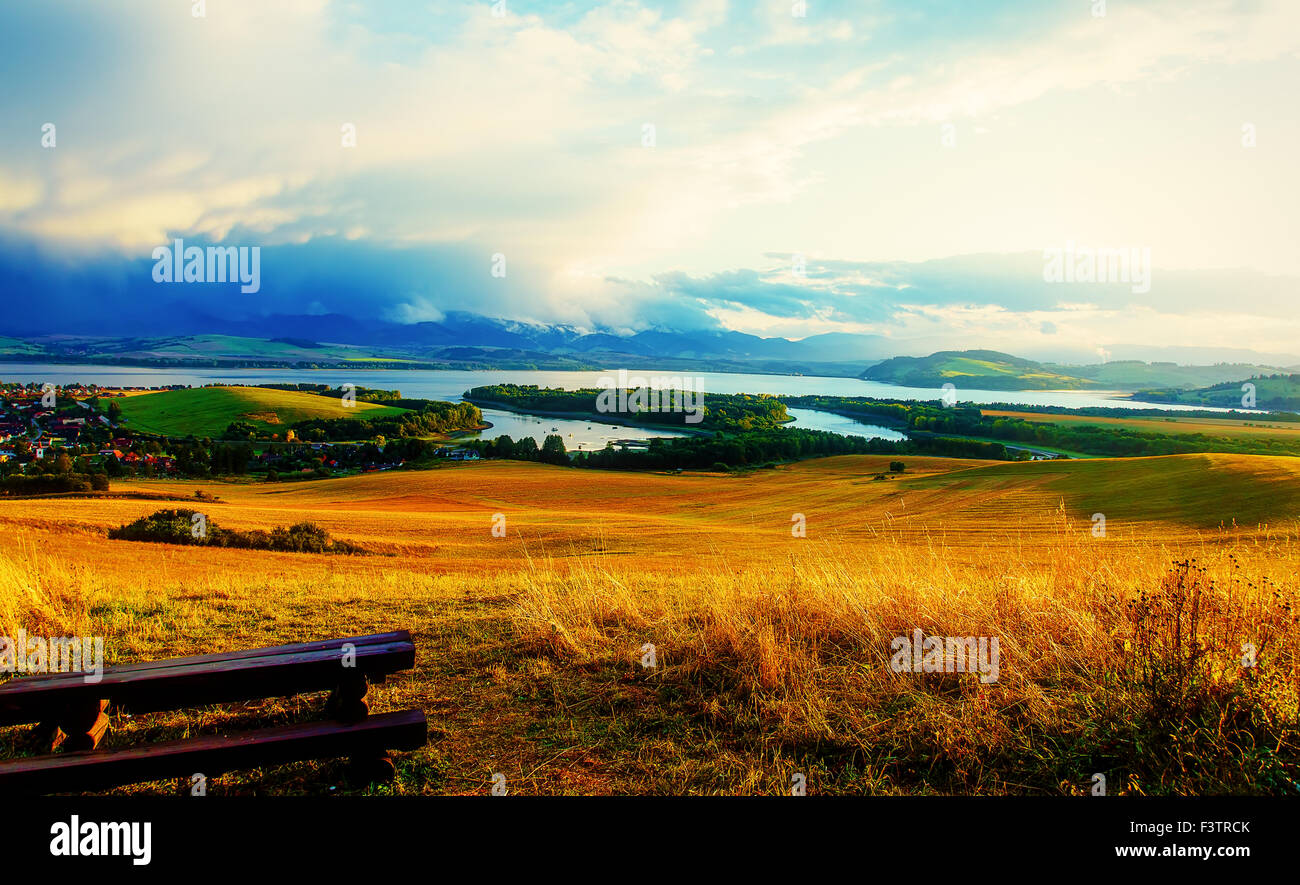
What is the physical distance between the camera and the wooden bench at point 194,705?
11.2 feet

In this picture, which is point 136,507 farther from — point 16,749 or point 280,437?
point 280,437

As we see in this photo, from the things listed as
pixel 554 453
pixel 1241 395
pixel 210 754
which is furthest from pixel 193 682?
pixel 1241 395

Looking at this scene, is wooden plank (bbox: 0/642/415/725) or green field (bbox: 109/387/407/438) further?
green field (bbox: 109/387/407/438)

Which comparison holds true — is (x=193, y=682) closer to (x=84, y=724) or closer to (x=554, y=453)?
(x=84, y=724)

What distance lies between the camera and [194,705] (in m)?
3.90

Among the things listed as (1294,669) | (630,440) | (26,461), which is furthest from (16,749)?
(630,440)

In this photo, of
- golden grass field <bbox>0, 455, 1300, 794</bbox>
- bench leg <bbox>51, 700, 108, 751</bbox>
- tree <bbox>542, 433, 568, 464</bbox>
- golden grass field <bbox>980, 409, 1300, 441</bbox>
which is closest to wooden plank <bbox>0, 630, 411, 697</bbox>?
bench leg <bbox>51, 700, 108, 751</bbox>

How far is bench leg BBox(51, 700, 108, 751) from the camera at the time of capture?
370 cm

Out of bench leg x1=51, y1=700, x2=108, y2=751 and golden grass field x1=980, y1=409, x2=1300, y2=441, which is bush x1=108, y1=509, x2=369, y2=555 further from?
golden grass field x1=980, y1=409, x2=1300, y2=441

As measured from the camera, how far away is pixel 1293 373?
13175 centimetres

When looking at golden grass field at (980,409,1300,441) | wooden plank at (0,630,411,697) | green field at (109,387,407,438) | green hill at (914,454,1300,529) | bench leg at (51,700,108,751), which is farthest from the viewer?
green field at (109,387,407,438)

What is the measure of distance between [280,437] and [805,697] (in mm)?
113126

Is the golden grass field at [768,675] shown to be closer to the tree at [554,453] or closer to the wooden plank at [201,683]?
the wooden plank at [201,683]
